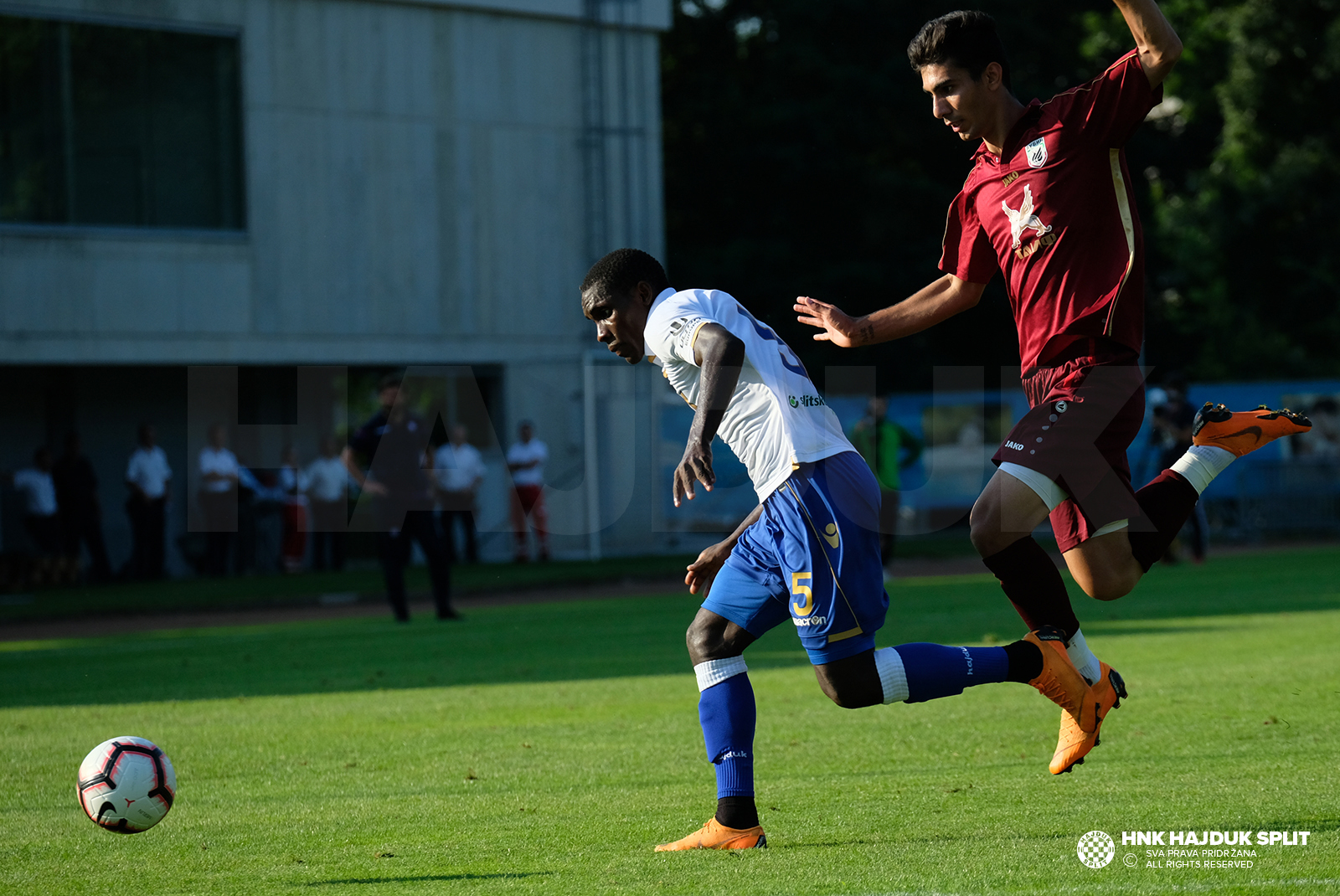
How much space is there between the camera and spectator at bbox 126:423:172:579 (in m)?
22.8

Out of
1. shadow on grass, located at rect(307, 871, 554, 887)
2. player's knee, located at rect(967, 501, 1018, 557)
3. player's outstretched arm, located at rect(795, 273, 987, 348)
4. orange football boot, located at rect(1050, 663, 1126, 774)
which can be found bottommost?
shadow on grass, located at rect(307, 871, 554, 887)

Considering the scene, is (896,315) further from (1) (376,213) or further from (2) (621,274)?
(1) (376,213)

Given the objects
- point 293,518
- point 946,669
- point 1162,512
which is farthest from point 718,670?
point 293,518

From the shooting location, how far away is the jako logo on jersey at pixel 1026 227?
5.54 meters

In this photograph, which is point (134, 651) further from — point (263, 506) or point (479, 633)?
point (263, 506)

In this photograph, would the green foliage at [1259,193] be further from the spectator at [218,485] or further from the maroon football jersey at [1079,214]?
the maroon football jersey at [1079,214]

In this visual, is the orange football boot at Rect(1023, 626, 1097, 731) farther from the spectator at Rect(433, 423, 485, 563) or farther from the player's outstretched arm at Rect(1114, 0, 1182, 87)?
the spectator at Rect(433, 423, 485, 563)

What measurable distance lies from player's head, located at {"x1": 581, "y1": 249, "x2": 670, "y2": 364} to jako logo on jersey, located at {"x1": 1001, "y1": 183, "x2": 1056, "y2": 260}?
1.33 meters

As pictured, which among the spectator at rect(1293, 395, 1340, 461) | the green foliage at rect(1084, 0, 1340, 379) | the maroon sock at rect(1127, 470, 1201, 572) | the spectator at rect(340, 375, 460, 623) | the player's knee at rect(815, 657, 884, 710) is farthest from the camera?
the green foliage at rect(1084, 0, 1340, 379)

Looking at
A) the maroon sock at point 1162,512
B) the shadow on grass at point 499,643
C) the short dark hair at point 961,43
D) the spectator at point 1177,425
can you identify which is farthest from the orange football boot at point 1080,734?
the spectator at point 1177,425

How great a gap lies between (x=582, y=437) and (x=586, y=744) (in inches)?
764

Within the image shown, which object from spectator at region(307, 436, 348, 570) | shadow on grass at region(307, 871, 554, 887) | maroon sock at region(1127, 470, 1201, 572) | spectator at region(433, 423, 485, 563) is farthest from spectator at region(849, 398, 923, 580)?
shadow on grass at region(307, 871, 554, 887)

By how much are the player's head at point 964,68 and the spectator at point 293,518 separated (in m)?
20.2

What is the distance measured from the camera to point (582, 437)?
26953 mm
